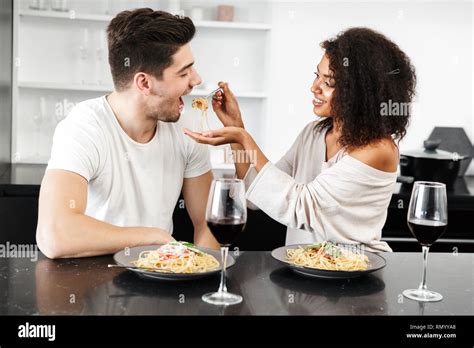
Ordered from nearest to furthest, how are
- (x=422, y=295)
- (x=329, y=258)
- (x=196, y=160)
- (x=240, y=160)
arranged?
(x=422, y=295) < (x=329, y=258) < (x=240, y=160) < (x=196, y=160)

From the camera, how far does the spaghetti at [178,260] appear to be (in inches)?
62.7

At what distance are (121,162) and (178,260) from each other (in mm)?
788

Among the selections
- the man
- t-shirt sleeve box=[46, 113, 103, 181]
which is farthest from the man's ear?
t-shirt sleeve box=[46, 113, 103, 181]

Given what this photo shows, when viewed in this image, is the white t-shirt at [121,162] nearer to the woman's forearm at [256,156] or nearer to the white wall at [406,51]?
the woman's forearm at [256,156]

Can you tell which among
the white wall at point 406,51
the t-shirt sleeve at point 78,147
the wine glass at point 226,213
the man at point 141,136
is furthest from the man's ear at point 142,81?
the white wall at point 406,51

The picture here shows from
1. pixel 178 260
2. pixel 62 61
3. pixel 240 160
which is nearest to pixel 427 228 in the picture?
pixel 178 260

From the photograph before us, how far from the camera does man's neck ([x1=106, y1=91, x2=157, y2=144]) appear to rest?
2.39m

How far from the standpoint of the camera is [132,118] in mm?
2395

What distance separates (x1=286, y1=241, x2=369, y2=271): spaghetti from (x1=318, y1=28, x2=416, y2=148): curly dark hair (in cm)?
66

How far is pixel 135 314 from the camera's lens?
1.35 meters

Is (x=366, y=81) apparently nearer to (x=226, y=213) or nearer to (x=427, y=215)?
(x=427, y=215)

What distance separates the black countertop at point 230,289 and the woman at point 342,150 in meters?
0.35

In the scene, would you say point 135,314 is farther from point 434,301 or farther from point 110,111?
point 110,111

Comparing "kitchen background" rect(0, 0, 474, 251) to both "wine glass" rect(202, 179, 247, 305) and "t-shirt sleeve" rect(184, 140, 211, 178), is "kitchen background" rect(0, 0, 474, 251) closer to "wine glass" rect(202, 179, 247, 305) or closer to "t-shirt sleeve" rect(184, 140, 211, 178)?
"t-shirt sleeve" rect(184, 140, 211, 178)
